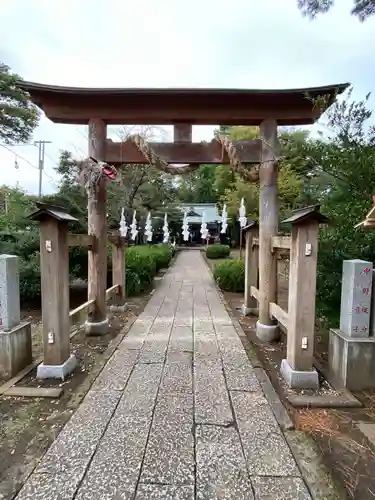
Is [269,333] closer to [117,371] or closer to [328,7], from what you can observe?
[117,371]

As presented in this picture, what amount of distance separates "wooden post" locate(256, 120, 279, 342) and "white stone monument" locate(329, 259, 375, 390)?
132 centimetres

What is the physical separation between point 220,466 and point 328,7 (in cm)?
602

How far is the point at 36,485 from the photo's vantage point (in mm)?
1731

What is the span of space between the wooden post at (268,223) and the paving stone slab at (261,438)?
5.85 feet

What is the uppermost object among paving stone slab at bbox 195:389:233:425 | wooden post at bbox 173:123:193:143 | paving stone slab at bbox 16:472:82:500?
wooden post at bbox 173:123:193:143

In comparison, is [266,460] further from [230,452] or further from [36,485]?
[36,485]

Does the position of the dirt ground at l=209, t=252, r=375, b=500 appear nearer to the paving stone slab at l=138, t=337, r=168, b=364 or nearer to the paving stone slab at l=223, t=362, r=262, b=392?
the paving stone slab at l=223, t=362, r=262, b=392

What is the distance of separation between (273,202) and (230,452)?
10.6 feet

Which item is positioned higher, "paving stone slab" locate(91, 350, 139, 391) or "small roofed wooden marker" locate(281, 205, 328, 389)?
"small roofed wooden marker" locate(281, 205, 328, 389)

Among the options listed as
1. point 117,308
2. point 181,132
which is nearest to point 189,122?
point 181,132

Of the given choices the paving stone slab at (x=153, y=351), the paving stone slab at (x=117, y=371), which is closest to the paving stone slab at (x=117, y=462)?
the paving stone slab at (x=117, y=371)

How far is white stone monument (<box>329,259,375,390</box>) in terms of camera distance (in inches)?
116

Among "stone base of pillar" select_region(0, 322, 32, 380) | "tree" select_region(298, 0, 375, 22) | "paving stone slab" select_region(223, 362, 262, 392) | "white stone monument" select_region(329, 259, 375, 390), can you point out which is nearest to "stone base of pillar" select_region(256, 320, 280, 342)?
"paving stone slab" select_region(223, 362, 262, 392)

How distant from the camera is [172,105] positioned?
4250 millimetres
